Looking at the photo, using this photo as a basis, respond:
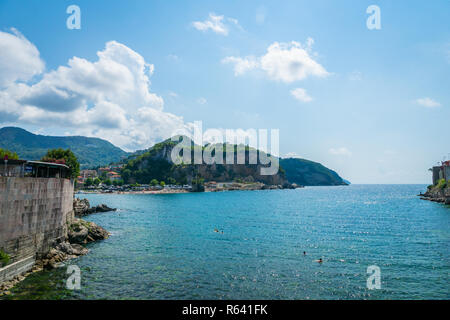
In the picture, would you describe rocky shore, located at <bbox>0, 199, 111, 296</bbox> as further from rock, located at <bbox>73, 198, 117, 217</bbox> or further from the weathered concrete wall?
rock, located at <bbox>73, 198, 117, 217</bbox>

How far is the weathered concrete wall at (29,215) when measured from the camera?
19.8m

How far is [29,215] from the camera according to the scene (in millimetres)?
22391

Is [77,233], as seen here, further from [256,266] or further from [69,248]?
[256,266]

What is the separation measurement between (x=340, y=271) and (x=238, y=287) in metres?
10.6

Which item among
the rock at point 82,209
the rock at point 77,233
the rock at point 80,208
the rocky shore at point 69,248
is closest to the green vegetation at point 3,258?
the rocky shore at point 69,248

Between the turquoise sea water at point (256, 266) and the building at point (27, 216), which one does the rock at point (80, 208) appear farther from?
the building at point (27, 216)

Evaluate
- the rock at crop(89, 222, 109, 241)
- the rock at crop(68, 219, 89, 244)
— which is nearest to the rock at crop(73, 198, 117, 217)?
the rock at crop(89, 222, 109, 241)

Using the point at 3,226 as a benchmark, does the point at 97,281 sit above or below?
below

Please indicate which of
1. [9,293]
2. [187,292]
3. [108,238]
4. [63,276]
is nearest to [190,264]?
[187,292]

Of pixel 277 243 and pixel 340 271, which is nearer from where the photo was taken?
pixel 340 271

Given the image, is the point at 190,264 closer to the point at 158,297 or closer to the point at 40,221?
the point at 158,297

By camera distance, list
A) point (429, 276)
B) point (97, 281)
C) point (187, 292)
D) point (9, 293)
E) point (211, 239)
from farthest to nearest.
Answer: point (211, 239) → point (429, 276) → point (97, 281) → point (187, 292) → point (9, 293)

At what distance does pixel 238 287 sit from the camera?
21156 mm

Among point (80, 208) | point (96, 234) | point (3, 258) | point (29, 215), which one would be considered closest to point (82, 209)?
point (80, 208)
